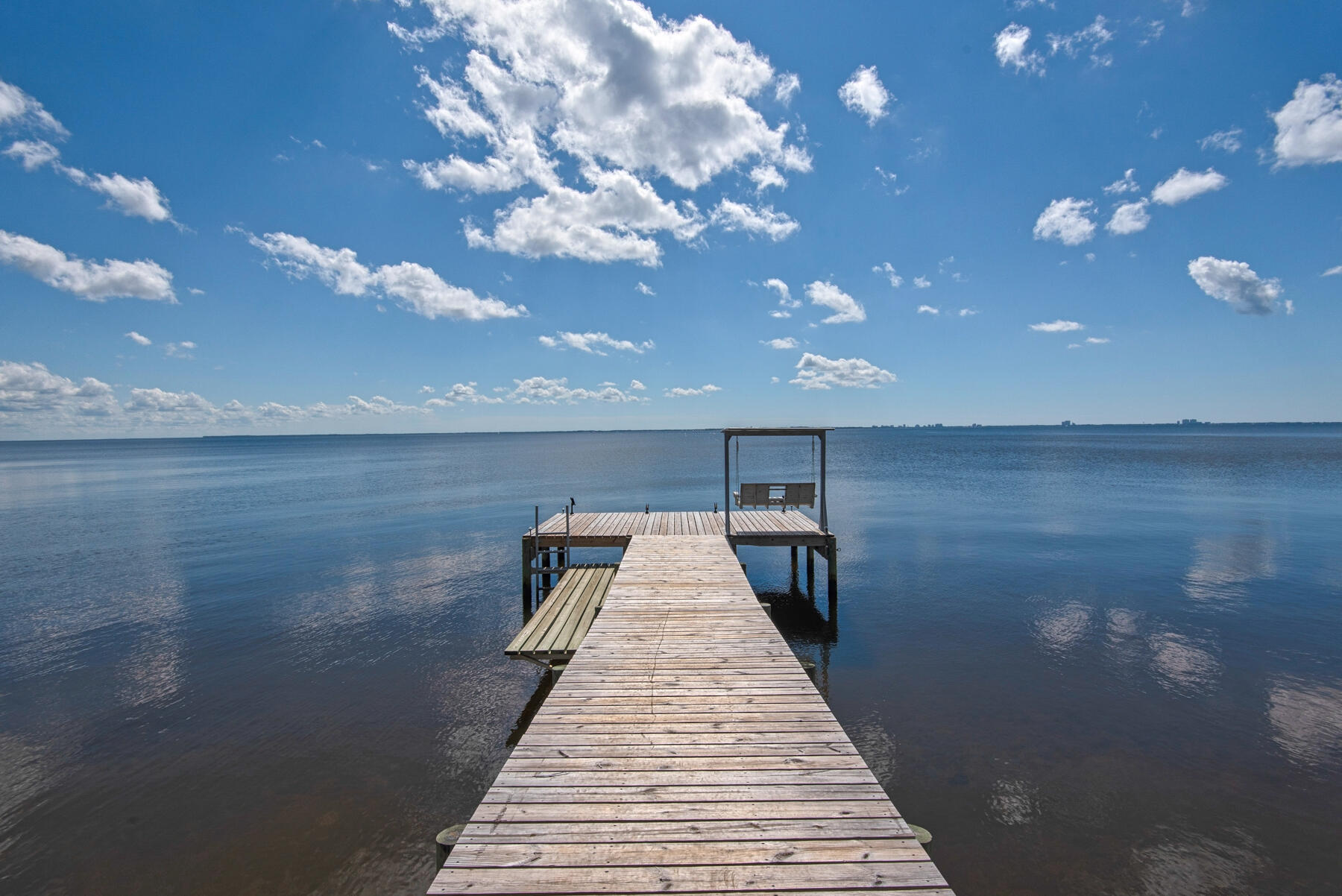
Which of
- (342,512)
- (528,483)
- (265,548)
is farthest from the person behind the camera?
(528,483)

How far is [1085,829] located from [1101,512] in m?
29.1

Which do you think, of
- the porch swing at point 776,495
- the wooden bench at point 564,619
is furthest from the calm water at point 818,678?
the porch swing at point 776,495

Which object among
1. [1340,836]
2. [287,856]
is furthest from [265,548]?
[1340,836]

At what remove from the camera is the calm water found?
6777 mm

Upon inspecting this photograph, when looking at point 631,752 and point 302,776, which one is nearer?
point 631,752

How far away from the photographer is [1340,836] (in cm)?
678

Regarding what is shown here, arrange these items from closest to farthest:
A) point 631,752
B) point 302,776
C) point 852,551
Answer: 1. point 631,752
2. point 302,776
3. point 852,551

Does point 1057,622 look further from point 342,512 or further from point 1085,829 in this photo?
point 342,512

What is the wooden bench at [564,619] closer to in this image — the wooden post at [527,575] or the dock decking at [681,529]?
the dock decking at [681,529]

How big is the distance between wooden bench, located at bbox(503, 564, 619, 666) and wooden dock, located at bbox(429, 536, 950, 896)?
110 inches

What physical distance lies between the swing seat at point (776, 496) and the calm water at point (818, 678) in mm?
3075

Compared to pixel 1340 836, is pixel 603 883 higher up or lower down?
higher up

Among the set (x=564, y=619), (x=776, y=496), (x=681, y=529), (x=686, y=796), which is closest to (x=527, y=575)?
(x=681, y=529)

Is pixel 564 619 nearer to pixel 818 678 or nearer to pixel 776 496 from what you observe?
pixel 818 678
